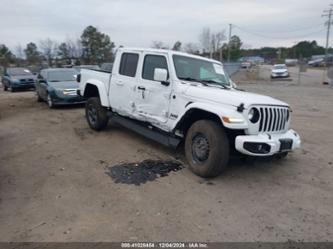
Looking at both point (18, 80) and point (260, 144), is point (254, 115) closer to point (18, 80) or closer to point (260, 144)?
point (260, 144)

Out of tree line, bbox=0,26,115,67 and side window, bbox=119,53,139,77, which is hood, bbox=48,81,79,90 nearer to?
side window, bbox=119,53,139,77

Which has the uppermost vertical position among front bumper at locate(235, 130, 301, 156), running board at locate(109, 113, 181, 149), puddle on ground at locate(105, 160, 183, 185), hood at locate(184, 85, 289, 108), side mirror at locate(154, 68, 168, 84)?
side mirror at locate(154, 68, 168, 84)

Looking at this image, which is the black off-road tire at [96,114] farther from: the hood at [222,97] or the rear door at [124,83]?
the hood at [222,97]

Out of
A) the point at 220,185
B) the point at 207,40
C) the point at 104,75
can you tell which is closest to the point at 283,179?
the point at 220,185

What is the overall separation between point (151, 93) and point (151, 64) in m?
0.63

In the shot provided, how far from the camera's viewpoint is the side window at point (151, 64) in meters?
5.89

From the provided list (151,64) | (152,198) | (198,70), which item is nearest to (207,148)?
(152,198)

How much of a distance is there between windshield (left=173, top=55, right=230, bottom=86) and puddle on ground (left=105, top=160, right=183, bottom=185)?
157 cm

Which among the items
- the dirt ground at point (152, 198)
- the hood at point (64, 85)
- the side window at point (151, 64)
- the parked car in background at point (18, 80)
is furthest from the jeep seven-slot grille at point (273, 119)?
the parked car in background at point (18, 80)

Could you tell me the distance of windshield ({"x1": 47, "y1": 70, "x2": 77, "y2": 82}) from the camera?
12481 millimetres

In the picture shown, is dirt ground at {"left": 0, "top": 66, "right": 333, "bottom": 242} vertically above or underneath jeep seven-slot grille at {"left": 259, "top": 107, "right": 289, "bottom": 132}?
underneath

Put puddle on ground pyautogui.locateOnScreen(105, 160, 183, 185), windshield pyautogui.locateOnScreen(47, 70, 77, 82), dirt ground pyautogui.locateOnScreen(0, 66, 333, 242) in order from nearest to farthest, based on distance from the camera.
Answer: dirt ground pyautogui.locateOnScreen(0, 66, 333, 242) < puddle on ground pyautogui.locateOnScreen(105, 160, 183, 185) < windshield pyautogui.locateOnScreen(47, 70, 77, 82)

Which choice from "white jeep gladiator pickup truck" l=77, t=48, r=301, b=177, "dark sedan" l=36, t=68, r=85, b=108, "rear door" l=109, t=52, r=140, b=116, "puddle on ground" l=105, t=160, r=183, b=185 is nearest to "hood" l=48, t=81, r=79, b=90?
"dark sedan" l=36, t=68, r=85, b=108

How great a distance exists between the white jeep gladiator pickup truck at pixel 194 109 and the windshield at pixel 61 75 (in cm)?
568
